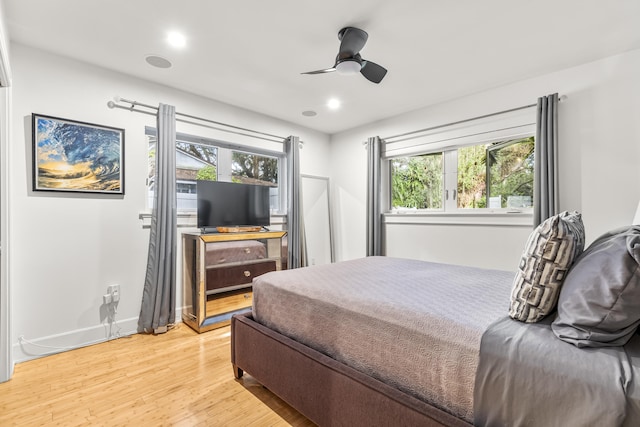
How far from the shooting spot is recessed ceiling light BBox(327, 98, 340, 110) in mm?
3715

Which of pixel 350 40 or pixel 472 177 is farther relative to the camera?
pixel 472 177

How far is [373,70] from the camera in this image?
8.30 feet

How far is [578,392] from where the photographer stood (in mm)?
894

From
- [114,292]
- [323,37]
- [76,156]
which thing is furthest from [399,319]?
[76,156]

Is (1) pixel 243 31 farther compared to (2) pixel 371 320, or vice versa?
(1) pixel 243 31

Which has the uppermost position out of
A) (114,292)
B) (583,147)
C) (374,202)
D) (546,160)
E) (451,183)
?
(583,147)

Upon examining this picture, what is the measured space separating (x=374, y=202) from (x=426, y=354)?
Answer: 3195mm

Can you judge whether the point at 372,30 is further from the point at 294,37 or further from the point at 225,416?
the point at 225,416

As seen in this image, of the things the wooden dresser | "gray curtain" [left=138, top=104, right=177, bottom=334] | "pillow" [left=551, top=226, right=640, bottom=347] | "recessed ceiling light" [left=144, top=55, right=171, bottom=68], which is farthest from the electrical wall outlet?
"pillow" [left=551, top=226, right=640, bottom=347]

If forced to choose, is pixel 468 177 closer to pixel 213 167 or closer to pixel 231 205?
pixel 231 205

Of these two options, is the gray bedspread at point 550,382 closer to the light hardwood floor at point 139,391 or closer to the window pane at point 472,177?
the light hardwood floor at point 139,391

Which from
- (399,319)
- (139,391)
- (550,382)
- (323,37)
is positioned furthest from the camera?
(323,37)

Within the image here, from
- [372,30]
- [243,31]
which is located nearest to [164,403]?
[243,31]

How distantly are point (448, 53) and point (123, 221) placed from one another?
3411 mm
